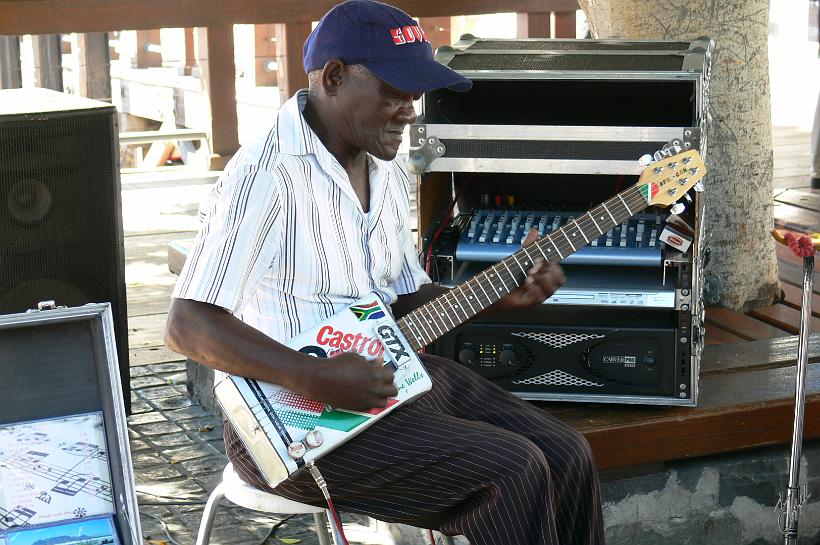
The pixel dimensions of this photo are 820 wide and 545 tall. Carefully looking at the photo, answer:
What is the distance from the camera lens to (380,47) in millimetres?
2414

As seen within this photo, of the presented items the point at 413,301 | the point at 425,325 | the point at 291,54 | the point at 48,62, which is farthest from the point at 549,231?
the point at 48,62

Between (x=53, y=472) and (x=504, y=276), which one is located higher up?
(x=504, y=276)

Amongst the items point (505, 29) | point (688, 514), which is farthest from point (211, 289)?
point (505, 29)

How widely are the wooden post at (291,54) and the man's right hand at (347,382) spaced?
442 cm

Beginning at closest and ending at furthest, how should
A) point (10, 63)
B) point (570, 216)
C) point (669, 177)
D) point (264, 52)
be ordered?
point (669, 177) < point (570, 216) < point (10, 63) < point (264, 52)

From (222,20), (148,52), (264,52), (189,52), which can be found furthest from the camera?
(148,52)

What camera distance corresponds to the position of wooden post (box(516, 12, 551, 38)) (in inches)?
297

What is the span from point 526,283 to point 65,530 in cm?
105

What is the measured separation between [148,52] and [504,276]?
8.21m

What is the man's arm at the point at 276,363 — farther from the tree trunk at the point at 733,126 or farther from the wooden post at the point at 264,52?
the wooden post at the point at 264,52

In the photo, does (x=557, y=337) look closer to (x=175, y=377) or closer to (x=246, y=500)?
(x=246, y=500)

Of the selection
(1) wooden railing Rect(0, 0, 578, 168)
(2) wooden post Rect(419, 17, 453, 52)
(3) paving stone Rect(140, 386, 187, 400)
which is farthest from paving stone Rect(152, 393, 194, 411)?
(2) wooden post Rect(419, 17, 453, 52)

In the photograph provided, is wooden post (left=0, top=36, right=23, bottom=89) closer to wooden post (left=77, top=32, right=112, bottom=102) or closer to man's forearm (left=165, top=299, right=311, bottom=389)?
wooden post (left=77, top=32, right=112, bottom=102)

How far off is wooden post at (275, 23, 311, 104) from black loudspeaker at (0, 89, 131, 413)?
3.06 m
